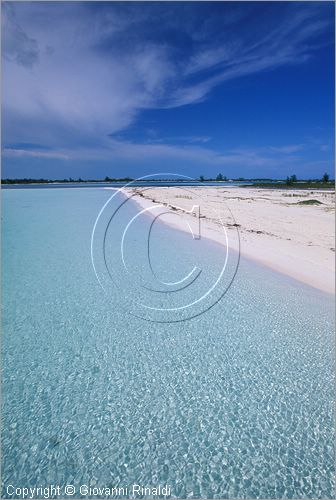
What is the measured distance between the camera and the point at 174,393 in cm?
343

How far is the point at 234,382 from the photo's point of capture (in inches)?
141

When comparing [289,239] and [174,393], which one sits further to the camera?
[289,239]

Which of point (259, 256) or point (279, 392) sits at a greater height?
point (259, 256)

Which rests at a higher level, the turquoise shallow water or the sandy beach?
the sandy beach

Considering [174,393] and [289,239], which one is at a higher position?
[289,239]

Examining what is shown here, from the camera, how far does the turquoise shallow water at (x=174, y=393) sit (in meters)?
2.59

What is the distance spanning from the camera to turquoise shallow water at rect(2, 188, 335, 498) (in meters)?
2.59

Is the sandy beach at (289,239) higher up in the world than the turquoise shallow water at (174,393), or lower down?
higher up

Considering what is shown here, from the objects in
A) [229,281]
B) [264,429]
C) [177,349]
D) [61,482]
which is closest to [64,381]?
[61,482]

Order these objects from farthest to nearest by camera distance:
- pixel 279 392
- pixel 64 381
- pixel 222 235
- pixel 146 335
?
1. pixel 222 235
2. pixel 146 335
3. pixel 64 381
4. pixel 279 392

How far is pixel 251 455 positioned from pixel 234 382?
3.06ft

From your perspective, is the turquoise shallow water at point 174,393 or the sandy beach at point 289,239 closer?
the turquoise shallow water at point 174,393

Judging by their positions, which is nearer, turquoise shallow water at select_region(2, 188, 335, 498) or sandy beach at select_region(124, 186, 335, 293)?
turquoise shallow water at select_region(2, 188, 335, 498)

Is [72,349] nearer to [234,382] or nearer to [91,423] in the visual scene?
[91,423]
